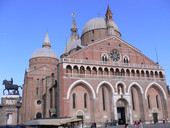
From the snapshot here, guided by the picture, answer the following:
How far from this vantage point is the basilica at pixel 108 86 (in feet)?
95.6

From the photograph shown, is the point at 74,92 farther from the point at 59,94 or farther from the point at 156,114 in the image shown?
the point at 156,114

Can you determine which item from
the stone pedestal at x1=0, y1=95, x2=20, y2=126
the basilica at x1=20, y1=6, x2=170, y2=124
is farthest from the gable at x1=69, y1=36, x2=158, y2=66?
the stone pedestal at x1=0, y1=95, x2=20, y2=126

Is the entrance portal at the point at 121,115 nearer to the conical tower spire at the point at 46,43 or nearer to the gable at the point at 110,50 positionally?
the gable at the point at 110,50

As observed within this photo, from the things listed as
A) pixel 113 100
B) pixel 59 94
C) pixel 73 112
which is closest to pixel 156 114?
pixel 113 100

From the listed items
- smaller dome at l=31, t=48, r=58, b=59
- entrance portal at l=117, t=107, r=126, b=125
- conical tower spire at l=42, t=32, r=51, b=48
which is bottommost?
entrance portal at l=117, t=107, r=126, b=125

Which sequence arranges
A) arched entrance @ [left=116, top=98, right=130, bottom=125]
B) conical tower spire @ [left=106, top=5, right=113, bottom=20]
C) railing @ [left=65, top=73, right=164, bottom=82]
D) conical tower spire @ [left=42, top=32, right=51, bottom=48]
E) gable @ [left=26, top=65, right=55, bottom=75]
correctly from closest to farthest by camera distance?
railing @ [left=65, top=73, right=164, bottom=82] → arched entrance @ [left=116, top=98, right=130, bottom=125] → conical tower spire @ [left=106, top=5, right=113, bottom=20] → gable @ [left=26, top=65, right=55, bottom=75] → conical tower spire @ [left=42, top=32, right=51, bottom=48]

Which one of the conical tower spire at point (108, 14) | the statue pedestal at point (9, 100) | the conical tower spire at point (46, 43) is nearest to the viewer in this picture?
the conical tower spire at point (108, 14)

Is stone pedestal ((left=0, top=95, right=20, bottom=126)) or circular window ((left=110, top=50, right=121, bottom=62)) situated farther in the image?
stone pedestal ((left=0, top=95, right=20, bottom=126))

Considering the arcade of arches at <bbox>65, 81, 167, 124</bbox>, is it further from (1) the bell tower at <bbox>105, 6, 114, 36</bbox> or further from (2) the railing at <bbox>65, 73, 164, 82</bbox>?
(1) the bell tower at <bbox>105, 6, 114, 36</bbox>

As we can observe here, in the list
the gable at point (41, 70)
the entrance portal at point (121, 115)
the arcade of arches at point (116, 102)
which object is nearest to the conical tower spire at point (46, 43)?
the gable at point (41, 70)

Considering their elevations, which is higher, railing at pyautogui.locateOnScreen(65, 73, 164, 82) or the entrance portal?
railing at pyautogui.locateOnScreen(65, 73, 164, 82)

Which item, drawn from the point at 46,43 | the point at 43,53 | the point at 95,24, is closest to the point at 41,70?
the point at 43,53

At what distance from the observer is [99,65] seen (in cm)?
3178

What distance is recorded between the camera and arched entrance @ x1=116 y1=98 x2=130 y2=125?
3209 cm
